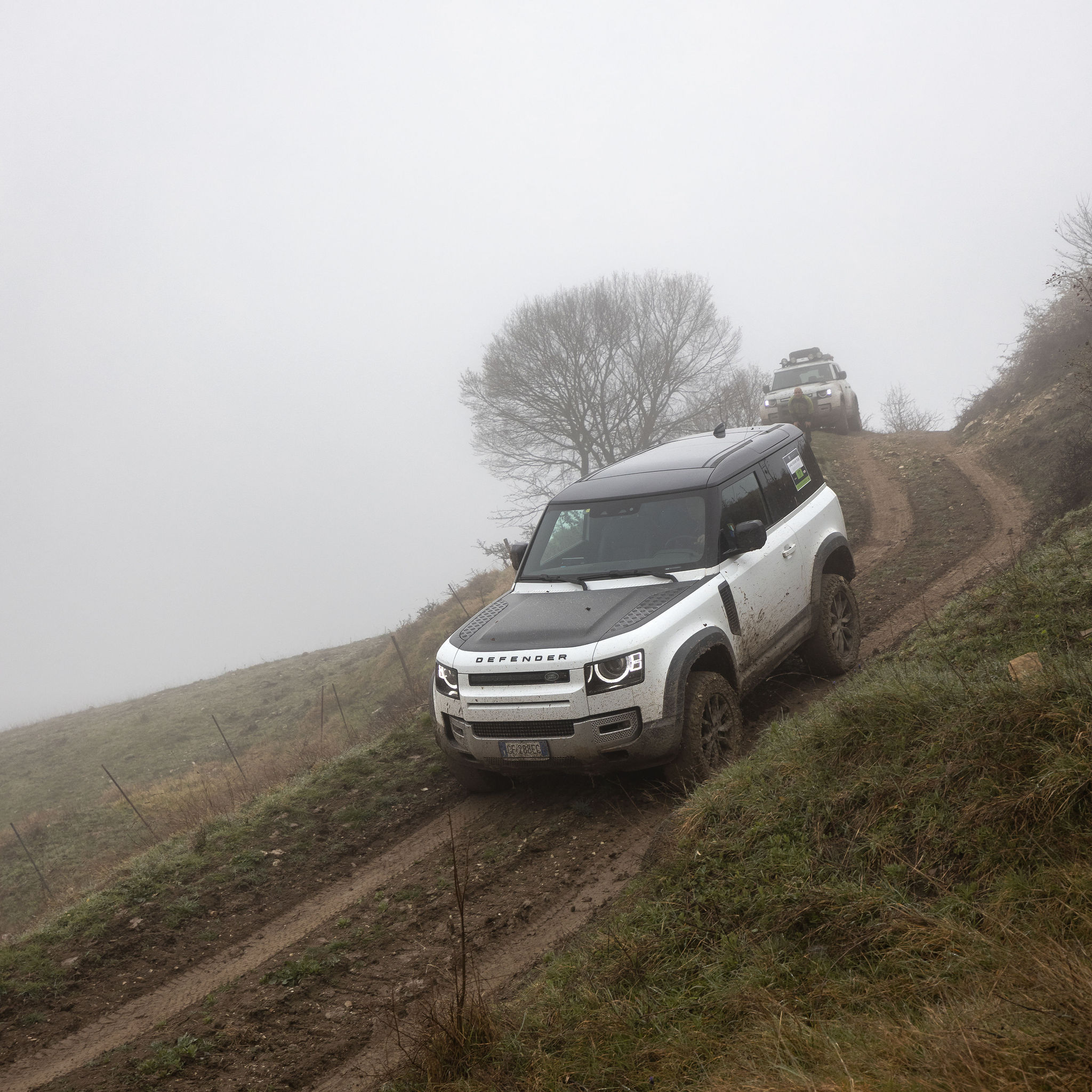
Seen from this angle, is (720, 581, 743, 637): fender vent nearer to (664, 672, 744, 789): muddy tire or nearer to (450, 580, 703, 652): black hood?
(450, 580, 703, 652): black hood

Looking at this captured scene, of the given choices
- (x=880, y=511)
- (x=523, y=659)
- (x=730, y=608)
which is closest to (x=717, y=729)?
(x=730, y=608)

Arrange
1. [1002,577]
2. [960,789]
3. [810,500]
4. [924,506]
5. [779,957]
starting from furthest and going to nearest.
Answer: [924,506] < [810,500] < [1002,577] < [960,789] < [779,957]

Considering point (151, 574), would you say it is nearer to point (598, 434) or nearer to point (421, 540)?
point (421, 540)

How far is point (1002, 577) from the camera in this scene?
284 inches

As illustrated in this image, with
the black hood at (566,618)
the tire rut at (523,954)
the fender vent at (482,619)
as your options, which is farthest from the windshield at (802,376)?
the tire rut at (523,954)

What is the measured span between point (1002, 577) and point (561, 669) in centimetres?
402

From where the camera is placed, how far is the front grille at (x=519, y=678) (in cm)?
556

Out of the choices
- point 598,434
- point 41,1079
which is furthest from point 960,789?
point 598,434

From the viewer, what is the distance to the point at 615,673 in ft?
18.1

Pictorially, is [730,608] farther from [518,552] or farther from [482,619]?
[518,552]

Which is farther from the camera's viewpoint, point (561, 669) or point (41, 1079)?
point (561, 669)

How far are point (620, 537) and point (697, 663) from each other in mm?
1323

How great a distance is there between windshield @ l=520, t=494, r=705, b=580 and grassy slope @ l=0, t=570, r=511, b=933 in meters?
4.24

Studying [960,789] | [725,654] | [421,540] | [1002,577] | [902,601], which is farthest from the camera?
[421,540]
